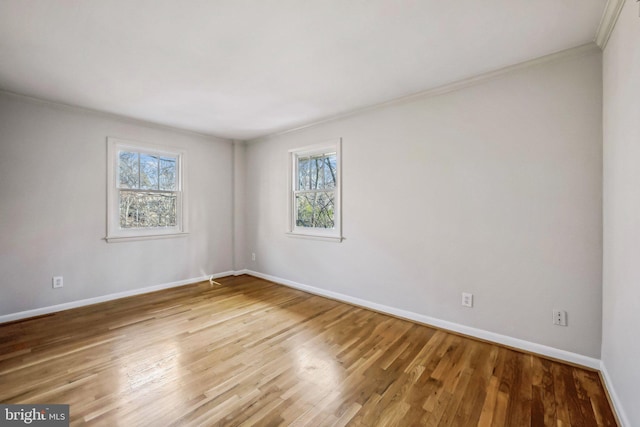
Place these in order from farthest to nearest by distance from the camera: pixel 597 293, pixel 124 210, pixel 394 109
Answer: pixel 124 210 → pixel 394 109 → pixel 597 293

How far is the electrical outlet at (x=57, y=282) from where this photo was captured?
10.4ft

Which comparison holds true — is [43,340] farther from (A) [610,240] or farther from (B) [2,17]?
(A) [610,240]

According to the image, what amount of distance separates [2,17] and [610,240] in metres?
4.24

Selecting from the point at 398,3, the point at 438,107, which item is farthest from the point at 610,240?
the point at 398,3

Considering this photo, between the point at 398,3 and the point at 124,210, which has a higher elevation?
the point at 398,3

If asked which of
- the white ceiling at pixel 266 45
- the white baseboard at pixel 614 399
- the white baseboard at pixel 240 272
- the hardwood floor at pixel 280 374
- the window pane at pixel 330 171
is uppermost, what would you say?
the white ceiling at pixel 266 45

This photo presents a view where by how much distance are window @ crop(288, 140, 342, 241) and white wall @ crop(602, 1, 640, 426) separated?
2.45 meters

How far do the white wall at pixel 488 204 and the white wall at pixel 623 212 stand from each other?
157 millimetres

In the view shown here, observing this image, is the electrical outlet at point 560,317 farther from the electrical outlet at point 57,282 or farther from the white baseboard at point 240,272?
the electrical outlet at point 57,282

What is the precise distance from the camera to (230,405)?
1.67 meters

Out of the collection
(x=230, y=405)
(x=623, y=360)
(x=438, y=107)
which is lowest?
(x=230, y=405)

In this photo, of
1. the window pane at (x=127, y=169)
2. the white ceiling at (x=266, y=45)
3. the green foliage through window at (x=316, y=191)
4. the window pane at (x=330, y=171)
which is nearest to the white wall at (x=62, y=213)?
the window pane at (x=127, y=169)

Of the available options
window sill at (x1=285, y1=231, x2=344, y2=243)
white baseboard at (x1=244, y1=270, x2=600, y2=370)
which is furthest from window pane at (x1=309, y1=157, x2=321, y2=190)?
white baseboard at (x1=244, y1=270, x2=600, y2=370)

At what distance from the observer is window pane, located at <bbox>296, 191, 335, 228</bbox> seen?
389cm
